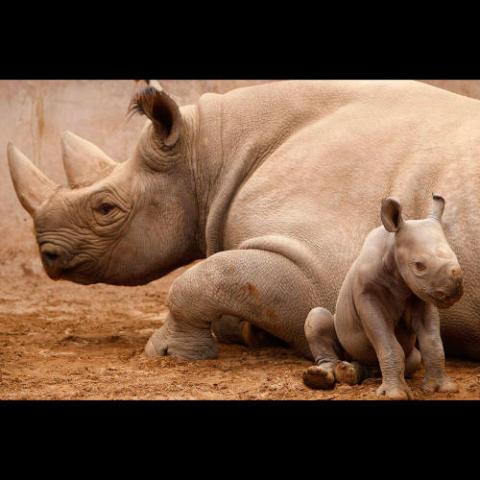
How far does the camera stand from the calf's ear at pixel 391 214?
4.74 metres

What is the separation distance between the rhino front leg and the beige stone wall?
13.9ft

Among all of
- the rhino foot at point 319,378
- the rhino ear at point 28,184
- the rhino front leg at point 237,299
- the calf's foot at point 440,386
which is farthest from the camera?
the rhino ear at point 28,184

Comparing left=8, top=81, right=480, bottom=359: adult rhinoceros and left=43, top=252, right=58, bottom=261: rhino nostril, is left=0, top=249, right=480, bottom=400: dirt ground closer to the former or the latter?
left=8, top=81, right=480, bottom=359: adult rhinoceros

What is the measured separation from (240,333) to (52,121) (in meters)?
4.28

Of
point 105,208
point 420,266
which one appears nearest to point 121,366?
point 105,208

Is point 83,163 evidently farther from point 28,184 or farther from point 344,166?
point 344,166

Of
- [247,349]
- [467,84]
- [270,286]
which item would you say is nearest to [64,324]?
[247,349]

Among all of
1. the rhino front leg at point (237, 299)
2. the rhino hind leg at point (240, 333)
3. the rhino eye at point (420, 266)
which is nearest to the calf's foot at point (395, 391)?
the rhino eye at point (420, 266)

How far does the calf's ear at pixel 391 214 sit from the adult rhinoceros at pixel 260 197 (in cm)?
68

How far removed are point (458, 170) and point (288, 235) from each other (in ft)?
3.24

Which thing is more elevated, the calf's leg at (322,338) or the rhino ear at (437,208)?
the rhino ear at (437,208)

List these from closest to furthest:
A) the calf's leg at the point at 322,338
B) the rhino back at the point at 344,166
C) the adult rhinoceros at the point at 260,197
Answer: the calf's leg at the point at 322,338, the rhino back at the point at 344,166, the adult rhinoceros at the point at 260,197

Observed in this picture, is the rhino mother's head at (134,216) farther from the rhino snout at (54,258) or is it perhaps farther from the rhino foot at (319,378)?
the rhino foot at (319,378)

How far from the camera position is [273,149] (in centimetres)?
641
